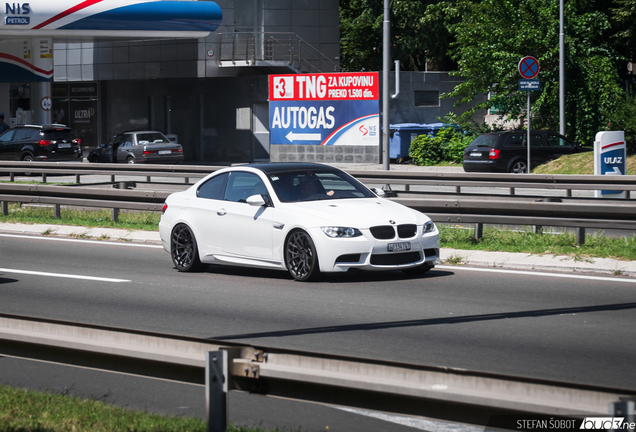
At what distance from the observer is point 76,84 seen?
49.7 metres

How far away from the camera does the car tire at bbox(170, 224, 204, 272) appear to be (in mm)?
11375

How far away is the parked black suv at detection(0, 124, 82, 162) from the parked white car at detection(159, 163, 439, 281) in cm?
2242

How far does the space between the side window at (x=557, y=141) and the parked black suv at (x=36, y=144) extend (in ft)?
58.3

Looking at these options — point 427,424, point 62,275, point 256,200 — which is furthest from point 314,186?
point 427,424

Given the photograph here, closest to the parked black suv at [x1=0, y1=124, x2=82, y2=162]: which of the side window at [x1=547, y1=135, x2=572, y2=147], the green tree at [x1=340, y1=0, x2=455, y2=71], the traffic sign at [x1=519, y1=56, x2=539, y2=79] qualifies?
the side window at [x1=547, y1=135, x2=572, y2=147]

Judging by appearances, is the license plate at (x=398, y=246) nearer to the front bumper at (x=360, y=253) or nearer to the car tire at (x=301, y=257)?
the front bumper at (x=360, y=253)

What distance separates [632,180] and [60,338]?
577 inches

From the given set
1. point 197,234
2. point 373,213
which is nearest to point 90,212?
point 197,234

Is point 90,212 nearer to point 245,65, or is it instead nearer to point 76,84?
point 245,65

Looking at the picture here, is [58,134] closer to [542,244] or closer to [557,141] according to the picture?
[557,141]

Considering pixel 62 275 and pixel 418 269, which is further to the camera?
pixel 62 275

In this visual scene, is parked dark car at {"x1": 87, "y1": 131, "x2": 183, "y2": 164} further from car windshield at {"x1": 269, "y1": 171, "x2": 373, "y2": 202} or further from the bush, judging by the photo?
car windshield at {"x1": 269, "y1": 171, "x2": 373, "y2": 202}

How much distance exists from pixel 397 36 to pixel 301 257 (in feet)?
138

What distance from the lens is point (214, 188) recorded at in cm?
1152
